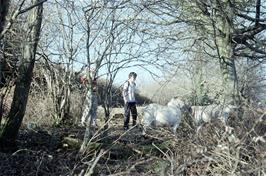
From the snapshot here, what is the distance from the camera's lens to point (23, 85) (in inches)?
414

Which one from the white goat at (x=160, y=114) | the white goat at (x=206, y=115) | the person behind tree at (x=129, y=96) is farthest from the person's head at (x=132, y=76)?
the white goat at (x=206, y=115)

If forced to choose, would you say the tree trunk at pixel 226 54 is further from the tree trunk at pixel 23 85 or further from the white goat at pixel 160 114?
the tree trunk at pixel 23 85

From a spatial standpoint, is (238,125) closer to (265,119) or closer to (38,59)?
(265,119)

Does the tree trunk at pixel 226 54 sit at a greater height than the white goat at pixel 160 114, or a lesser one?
greater

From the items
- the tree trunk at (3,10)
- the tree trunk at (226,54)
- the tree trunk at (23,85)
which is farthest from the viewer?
the tree trunk at (226,54)

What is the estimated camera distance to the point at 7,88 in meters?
11.2

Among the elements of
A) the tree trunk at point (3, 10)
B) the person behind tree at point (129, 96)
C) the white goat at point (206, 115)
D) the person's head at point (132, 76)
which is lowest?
the white goat at point (206, 115)

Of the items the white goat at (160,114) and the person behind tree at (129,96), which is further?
the person behind tree at (129,96)

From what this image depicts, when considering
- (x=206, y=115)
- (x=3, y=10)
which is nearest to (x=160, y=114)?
(x=206, y=115)

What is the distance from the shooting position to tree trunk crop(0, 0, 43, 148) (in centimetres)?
1051

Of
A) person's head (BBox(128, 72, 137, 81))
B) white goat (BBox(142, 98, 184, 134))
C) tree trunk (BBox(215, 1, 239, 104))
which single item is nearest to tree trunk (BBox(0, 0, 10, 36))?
white goat (BBox(142, 98, 184, 134))

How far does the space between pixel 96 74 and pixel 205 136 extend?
316cm

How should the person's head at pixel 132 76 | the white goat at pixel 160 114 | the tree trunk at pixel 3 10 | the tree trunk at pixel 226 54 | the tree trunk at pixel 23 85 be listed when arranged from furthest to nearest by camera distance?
the tree trunk at pixel 226 54 → the person's head at pixel 132 76 → the white goat at pixel 160 114 → the tree trunk at pixel 23 85 → the tree trunk at pixel 3 10

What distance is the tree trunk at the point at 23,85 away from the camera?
10508 mm
